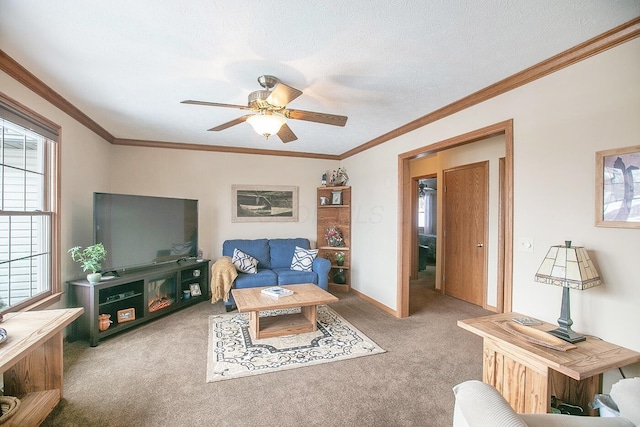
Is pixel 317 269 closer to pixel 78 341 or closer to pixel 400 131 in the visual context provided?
pixel 400 131

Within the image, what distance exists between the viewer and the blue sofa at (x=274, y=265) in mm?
4082

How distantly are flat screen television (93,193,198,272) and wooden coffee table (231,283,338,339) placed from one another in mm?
1311

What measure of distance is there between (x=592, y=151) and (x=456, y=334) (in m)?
2.28

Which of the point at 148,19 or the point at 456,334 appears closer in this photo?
the point at 148,19

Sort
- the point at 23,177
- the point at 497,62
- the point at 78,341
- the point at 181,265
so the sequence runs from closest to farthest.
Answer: the point at 497,62
the point at 23,177
the point at 78,341
the point at 181,265

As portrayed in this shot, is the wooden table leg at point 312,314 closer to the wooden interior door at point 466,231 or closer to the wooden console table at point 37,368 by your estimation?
the wooden console table at point 37,368

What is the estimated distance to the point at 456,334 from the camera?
328cm

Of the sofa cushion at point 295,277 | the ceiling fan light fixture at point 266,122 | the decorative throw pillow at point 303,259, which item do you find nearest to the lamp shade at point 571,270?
the ceiling fan light fixture at point 266,122

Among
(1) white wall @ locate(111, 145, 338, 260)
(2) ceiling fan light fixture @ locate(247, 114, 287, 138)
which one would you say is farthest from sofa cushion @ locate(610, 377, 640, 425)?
(1) white wall @ locate(111, 145, 338, 260)

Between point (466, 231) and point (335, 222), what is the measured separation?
220 centimetres

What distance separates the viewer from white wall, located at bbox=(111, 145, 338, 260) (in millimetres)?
4453

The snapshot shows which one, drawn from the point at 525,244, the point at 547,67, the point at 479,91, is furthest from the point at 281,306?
the point at 547,67

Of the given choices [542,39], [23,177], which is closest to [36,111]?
[23,177]

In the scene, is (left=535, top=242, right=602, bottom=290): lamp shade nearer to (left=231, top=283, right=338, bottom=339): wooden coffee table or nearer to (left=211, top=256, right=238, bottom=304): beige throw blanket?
(left=231, top=283, right=338, bottom=339): wooden coffee table
